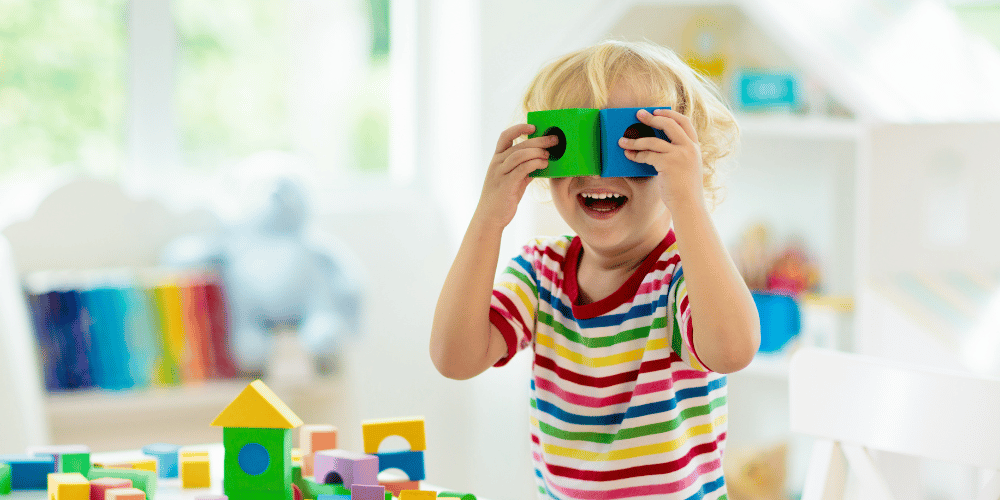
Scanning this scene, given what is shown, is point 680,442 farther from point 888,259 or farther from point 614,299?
point 888,259

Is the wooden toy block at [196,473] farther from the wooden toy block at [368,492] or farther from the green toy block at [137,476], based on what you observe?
the wooden toy block at [368,492]

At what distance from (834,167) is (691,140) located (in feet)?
4.07

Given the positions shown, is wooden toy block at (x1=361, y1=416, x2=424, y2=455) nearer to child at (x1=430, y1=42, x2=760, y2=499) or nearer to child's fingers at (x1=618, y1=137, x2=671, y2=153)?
child at (x1=430, y1=42, x2=760, y2=499)

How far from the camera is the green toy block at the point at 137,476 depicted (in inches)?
29.3

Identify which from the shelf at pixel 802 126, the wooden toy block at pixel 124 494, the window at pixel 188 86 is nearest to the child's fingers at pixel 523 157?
the wooden toy block at pixel 124 494

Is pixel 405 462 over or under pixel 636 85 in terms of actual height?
under

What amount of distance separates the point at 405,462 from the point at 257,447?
0.12 meters

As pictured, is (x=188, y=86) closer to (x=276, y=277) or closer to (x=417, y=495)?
(x=276, y=277)

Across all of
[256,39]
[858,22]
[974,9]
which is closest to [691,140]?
[858,22]

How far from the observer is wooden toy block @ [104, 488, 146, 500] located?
2.20 feet

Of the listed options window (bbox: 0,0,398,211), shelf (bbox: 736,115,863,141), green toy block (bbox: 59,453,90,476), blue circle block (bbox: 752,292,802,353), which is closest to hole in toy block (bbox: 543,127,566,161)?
green toy block (bbox: 59,453,90,476)

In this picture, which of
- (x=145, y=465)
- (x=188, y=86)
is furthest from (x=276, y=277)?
(x=145, y=465)

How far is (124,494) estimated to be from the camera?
68 centimetres

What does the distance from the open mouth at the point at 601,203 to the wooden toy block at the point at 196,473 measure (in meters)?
0.39
